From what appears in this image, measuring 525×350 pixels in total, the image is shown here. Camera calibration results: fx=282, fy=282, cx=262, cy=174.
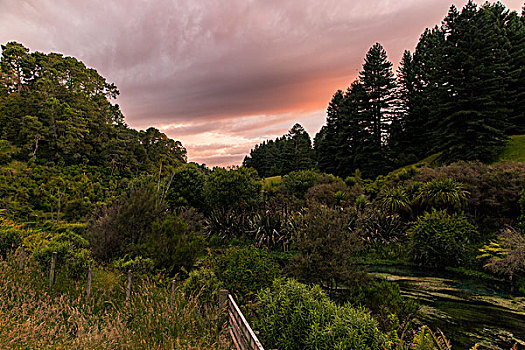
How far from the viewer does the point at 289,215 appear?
14211 mm

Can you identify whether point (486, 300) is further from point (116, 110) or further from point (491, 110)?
point (116, 110)

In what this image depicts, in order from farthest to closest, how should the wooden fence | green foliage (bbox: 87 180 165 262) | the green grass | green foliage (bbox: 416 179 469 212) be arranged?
1. the green grass
2. green foliage (bbox: 416 179 469 212)
3. green foliage (bbox: 87 180 165 262)
4. the wooden fence

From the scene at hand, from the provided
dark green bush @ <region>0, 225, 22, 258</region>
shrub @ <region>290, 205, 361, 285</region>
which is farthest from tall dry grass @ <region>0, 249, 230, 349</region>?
shrub @ <region>290, 205, 361, 285</region>

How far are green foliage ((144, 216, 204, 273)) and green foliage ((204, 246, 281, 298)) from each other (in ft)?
5.04

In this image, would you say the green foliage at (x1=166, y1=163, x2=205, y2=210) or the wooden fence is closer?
the wooden fence

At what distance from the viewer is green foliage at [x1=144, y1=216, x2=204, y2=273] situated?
23.9 feet

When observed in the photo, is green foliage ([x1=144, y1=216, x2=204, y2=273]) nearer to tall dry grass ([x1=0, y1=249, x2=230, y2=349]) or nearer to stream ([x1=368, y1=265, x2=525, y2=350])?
tall dry grass ([x1=0, y1=249, x2=230, y2=349])

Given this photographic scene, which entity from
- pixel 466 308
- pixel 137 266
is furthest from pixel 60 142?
pixel 466 308

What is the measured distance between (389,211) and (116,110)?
46.2m

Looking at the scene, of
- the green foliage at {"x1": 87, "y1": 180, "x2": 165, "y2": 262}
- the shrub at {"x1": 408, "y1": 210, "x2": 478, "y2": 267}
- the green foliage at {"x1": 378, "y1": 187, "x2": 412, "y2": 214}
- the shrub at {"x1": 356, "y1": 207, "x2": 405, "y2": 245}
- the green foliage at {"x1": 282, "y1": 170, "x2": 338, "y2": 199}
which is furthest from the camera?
the green foliage at {"x1": 282, "y1": 170, "x2": 338, "y2": 199}

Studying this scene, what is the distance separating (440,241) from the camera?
1112 centimetres

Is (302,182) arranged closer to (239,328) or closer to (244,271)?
(244,271)

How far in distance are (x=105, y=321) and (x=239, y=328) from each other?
212 cm

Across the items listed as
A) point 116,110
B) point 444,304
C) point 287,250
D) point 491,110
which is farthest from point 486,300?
point 116,110
